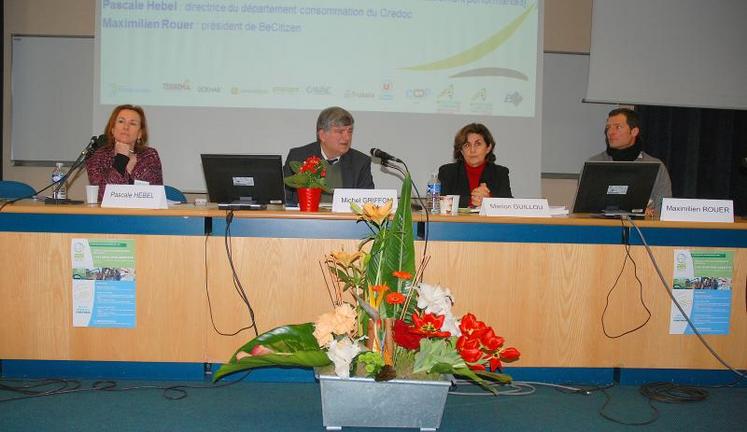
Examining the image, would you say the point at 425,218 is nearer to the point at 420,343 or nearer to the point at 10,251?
the point at 420,343

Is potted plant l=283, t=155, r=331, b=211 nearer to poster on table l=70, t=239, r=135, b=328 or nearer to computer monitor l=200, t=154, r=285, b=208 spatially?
computer monitor l=200, t=154, r=285, b=208

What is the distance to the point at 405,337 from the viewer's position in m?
1.96

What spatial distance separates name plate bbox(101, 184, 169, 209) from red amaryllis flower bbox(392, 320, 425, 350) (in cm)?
128

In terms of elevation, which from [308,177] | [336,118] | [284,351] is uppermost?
[336,118]

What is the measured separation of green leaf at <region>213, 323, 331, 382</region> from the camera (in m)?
1.98

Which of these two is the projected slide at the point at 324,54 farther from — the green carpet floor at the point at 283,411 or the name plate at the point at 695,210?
the green carpet floor at the point at 283,411

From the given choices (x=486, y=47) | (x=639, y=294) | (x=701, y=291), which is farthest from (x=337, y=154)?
(x=701, y=291)

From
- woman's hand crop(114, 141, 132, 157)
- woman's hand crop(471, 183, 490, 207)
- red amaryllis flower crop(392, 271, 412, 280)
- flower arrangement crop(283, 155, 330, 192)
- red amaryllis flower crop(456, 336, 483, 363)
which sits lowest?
red amaryllis flower crop(456, 336, 483, 363)

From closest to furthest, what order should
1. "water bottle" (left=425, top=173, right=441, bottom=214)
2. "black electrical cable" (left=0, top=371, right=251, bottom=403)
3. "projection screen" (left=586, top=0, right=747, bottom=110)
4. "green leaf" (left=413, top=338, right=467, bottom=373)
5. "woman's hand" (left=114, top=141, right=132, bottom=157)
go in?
"green leaf" (left=413, top=338, right=467, bottom=373) < "black electrical cable" (left=0, top=371, right=251, bottom=403) < "water bottle" (left=425, top=173, right=441, bottom=214) < "woman's hand" (left=114, top=141, right=132, bottom=157) < "projection screen" (left=586, top=0, right=747, bottom=110)

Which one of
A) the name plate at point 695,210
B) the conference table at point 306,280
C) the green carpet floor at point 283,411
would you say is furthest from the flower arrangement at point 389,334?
the name plate at point 695,210

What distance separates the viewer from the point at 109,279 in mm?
2633

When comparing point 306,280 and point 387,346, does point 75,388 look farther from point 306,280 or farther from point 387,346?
point 387,346

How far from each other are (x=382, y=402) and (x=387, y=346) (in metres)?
0.19

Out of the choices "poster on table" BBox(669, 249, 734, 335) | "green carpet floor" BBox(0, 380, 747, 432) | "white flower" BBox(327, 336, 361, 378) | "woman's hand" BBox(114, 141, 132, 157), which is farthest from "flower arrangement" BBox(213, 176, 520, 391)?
"woman's hand" BBox(114, 141, 132, 157)
